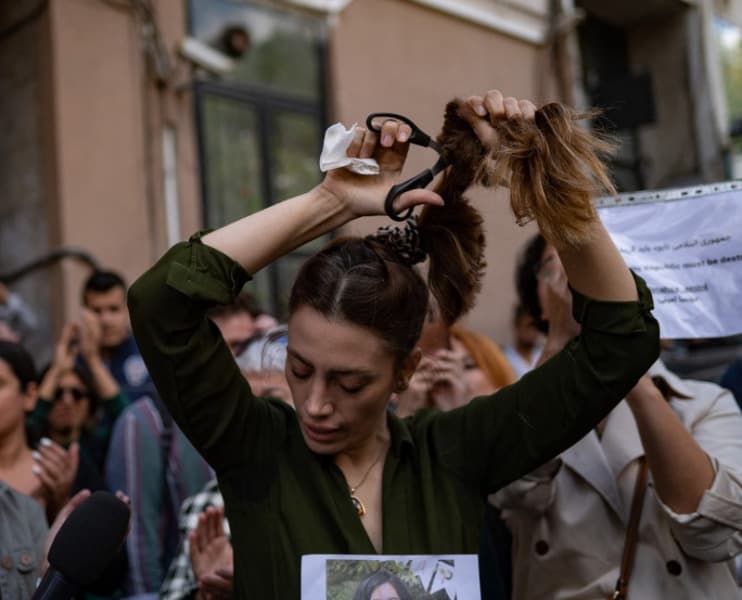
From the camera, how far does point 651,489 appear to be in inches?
93.7

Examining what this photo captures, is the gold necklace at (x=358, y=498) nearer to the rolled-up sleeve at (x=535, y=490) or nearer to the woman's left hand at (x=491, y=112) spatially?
the rolled-up sleeve at (x=535, y=490)

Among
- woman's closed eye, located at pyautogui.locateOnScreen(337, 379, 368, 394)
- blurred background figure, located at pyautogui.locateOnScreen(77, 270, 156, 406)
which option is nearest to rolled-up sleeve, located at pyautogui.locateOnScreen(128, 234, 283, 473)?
woman's closed eye, located at pyautogui.locateOnScreen(337, 379, 368, 394)

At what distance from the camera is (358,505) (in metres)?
1.90

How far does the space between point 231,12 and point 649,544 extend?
584 centimetres

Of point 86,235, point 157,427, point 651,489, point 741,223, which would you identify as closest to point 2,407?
point 157,427

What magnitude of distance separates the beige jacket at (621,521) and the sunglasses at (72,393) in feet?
7.44

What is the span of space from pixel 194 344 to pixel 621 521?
125 cm

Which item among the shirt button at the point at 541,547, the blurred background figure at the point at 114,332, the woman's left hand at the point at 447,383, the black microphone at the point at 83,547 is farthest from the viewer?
the blurred background figure at the point at 114,332

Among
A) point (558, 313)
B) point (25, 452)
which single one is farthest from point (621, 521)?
point (25, 452)

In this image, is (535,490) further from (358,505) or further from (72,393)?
(72,393)

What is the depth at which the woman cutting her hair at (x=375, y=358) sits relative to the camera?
68.2 inches

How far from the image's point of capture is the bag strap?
232 centimetres

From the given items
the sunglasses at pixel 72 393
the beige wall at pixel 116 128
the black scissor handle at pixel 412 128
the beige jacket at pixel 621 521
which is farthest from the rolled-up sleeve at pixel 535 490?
the beige wall at pixel 116 128

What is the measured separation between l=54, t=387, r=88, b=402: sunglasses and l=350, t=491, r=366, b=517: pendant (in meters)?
2.54
